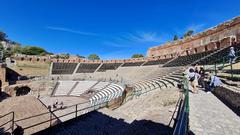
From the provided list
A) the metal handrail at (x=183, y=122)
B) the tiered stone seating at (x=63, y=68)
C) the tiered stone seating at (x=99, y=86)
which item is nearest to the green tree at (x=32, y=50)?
the tiered stone seating at (x=63, y=68)

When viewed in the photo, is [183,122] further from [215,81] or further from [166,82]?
[166,82]

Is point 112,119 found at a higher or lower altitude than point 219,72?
lower

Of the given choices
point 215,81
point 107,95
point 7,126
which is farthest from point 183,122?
point 107,95

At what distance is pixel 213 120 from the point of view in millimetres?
4848

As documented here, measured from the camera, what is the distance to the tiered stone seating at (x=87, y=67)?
40831mm

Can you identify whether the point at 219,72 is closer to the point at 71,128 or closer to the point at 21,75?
the point at 71,128

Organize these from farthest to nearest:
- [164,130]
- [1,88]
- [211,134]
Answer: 1. [1,88]
2. [164,130]
3. [211,134]

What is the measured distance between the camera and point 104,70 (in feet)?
136

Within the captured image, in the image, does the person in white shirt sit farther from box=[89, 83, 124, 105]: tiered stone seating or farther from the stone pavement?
box=[89, 83, 124, 105]: tiered stone seating

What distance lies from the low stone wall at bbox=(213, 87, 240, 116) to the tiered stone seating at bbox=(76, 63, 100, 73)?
117 ft

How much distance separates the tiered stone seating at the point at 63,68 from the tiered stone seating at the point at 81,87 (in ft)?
29.7

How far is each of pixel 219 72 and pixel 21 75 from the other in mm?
37994

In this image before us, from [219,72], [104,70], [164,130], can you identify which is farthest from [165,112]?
[104,70]

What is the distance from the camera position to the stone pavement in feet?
13.6
